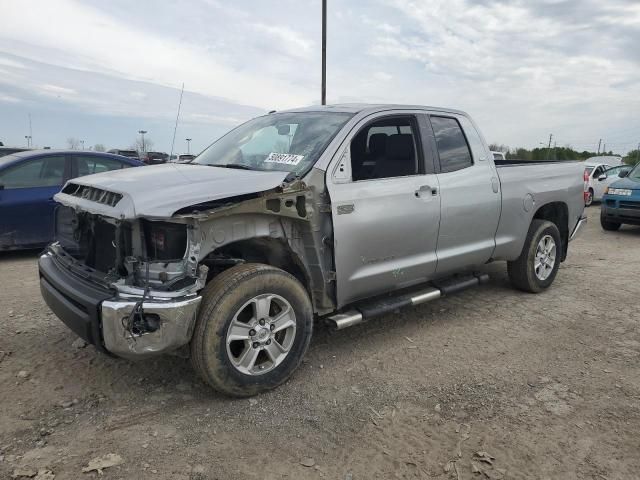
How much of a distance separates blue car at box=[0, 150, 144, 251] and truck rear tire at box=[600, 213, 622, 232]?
33.0ft

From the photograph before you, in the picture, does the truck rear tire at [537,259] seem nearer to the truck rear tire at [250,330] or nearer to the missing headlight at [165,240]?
the truck rear tire at [250,330]

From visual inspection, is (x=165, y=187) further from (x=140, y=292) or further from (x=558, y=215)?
(x=558, y=215)

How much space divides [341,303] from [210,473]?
61.2 inches

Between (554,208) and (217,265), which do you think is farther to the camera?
(554,208)

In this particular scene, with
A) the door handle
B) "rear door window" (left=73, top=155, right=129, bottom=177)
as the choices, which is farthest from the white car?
"rear door window" (left=73, top=155, right=129, bottom=177)

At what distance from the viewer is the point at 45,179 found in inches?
278

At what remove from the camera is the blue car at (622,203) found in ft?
32.9

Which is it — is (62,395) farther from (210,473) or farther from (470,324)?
(470,324)

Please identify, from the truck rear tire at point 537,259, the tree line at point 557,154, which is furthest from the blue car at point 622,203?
the tree line at point 557,154

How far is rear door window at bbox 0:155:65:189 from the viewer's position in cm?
680

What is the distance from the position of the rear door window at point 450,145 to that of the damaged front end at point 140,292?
2.41 metres

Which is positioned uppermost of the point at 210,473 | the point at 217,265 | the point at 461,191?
the point at 461,191

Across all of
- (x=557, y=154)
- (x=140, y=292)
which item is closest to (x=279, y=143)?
(x=140, y=292)

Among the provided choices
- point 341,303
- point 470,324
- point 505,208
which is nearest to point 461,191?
point 505,208
